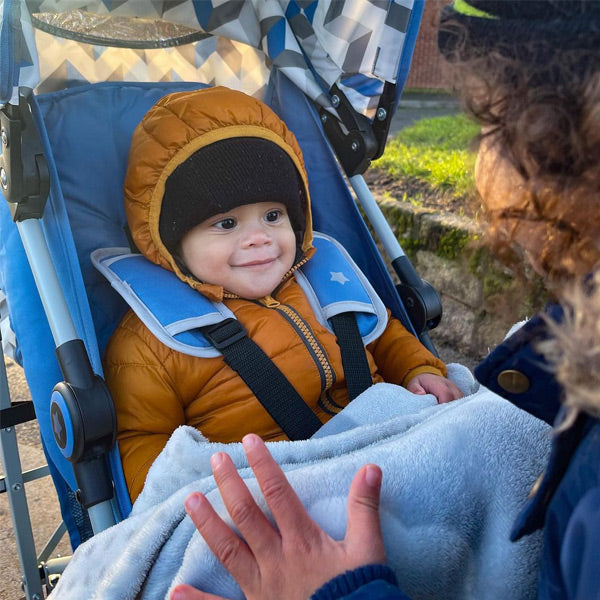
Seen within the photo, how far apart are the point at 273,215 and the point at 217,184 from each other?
19 cm

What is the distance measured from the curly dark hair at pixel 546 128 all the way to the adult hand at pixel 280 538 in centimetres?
40

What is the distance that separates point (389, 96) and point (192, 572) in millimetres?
1407

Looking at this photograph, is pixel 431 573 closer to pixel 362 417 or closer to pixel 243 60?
pixel 362 417

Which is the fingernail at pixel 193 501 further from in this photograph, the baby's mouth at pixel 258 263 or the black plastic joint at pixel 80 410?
the baby's mouth at pixel 258 263

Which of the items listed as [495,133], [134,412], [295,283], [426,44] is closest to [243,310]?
[295,283]

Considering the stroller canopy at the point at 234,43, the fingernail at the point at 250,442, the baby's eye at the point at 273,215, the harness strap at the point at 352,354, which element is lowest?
the harness strap at the point at 352,354

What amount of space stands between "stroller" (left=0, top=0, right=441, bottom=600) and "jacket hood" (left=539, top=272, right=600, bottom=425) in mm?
935

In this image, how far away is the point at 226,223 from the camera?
6.00 feet

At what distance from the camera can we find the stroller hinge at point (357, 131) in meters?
2.04

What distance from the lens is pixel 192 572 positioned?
1060 mm

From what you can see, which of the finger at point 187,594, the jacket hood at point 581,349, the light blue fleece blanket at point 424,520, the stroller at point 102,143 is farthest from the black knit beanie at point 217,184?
the jacket hood at point 581,349

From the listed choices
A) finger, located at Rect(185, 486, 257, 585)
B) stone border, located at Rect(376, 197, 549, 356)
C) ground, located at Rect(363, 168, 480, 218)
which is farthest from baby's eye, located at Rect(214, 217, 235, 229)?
ground, located at Rect(363, 168, 480, 218)

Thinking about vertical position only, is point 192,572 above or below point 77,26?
below

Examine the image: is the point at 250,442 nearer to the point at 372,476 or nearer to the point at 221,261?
the point at 372,476
